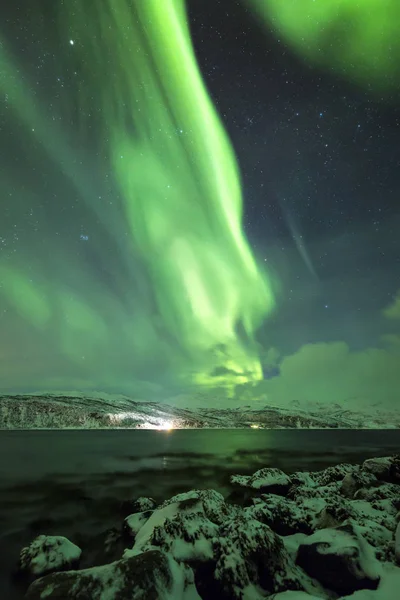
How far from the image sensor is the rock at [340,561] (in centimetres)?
1059

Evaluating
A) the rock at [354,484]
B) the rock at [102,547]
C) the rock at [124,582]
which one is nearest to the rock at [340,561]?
the rock at [124,582]

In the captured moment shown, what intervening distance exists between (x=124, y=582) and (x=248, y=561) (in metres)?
4.49

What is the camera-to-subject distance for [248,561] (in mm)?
11391

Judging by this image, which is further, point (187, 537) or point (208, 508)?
point (208, 508)

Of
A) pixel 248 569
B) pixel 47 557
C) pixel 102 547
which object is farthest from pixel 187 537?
pixel 102 547

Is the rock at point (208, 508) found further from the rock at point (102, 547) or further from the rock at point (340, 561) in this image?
the rock at point (340, 561)

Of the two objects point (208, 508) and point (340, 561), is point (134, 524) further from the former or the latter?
point (340, 561)

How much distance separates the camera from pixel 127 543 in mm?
17234

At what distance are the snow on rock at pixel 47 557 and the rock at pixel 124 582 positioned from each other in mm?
4644

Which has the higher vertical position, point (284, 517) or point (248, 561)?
point (284, 517)

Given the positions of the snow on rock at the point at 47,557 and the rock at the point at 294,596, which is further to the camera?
the snow on rock at the point at 47,557

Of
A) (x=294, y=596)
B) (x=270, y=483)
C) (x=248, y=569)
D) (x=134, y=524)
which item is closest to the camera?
(x=294, y=596)

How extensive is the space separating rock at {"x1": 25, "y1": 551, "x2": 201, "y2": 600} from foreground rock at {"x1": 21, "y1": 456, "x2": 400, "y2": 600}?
0.03 m

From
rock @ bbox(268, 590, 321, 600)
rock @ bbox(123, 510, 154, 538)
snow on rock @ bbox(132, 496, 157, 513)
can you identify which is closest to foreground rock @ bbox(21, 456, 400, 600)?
rock @ bbox(268, 590, 321, 600)
